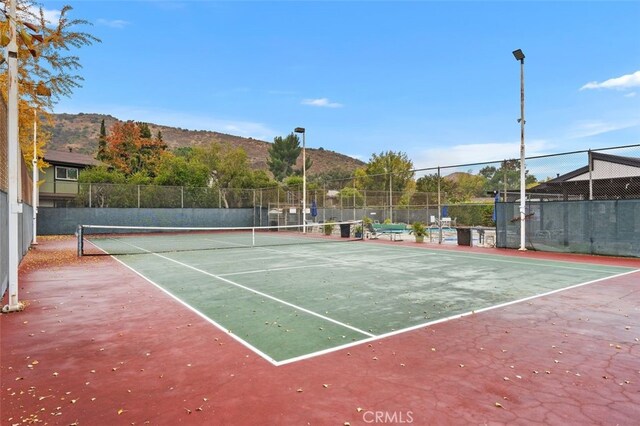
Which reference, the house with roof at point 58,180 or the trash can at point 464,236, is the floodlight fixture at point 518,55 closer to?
the trash can at point 464,236

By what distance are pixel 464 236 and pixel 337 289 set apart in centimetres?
1209

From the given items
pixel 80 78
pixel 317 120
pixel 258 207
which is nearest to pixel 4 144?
pixel 80 78

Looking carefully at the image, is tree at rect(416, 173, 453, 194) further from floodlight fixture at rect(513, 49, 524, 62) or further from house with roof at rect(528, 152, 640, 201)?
floodlight fixture at rect(513, 49, 524, 62)

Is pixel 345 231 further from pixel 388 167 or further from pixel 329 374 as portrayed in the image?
pixel 388 167

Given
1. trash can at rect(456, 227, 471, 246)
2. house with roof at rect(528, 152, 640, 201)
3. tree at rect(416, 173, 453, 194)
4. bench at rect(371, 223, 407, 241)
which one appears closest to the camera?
house with roof at rect(528, 152, 640, 201)

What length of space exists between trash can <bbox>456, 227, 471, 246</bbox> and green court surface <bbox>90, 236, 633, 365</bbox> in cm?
414

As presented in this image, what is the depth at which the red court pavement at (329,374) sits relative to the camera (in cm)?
303

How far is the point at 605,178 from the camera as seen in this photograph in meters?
15.5

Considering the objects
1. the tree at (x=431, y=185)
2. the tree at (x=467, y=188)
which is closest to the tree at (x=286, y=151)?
the tree at (x=431, y=185)

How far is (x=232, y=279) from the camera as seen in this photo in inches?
363

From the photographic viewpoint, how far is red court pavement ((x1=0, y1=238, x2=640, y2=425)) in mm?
3029

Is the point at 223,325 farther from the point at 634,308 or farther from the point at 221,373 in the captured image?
the point at 634,308

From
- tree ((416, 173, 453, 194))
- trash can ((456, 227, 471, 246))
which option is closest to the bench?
trash can ((456, 227, 471, 246))

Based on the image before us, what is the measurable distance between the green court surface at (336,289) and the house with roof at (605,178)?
519 cm
